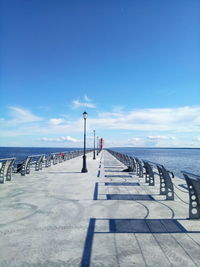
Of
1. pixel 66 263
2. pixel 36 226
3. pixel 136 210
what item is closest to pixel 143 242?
pixel 66 263

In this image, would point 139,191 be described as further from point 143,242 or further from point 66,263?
point 66,263

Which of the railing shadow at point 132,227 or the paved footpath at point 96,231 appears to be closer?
the paved footpath at point 96,231

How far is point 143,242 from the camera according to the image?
3953 mm

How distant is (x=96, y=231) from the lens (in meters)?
4.45

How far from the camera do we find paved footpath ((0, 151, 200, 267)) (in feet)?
11.1

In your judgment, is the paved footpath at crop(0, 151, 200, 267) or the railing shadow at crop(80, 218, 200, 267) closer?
the paved footpath at crop(0, 151, 200, 267)

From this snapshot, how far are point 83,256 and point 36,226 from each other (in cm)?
175

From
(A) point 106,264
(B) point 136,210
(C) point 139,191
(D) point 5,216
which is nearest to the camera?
(A) point 106,264

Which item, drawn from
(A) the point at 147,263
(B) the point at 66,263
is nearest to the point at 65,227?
(B) the point at 66,263

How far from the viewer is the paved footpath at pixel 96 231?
133 inches

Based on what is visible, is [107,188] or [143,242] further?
[107,188]

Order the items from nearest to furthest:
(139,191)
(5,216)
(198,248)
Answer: (198,248) < (5,216) < (139,191)

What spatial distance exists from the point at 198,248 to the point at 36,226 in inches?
136

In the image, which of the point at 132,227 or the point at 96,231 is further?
the point at 132,227
